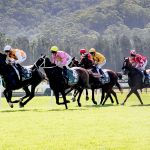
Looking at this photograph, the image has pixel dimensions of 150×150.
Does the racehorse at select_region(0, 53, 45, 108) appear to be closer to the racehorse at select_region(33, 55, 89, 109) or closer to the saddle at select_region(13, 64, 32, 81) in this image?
the saddle at select_region(13, 64, 32, 81)

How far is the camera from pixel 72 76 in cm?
2077

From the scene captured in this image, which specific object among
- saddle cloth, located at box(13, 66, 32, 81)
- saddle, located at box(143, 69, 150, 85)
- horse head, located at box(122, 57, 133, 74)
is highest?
saddle cloth, located at box(13, 66, 32, 81)

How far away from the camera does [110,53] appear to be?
14750cm

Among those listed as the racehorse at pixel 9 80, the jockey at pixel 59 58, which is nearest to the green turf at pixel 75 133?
the racehorse at pixel 9 80

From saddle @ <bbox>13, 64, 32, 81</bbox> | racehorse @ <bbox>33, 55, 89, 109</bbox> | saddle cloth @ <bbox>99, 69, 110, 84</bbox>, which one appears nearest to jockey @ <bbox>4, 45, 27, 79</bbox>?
saddle @ <bbox>13, 64, 32, 81</bbox>

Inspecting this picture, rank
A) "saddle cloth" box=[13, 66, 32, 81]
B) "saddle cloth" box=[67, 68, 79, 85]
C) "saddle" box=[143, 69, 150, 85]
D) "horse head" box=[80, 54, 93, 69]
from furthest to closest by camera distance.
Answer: "saddle" box=[143, 69, 150, 85] → "horse head" box=[80, 54, 93, 69] → "saddle cloth" box=[67, 68, 79, 85] → "saddle cloth" box=[13, 66, 32, 81]

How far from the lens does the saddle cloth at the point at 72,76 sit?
20.5 m

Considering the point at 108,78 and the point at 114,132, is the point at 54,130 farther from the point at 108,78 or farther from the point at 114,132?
the point at 108,78

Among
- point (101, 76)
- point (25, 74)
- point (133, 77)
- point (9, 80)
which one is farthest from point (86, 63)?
point (9, 80)

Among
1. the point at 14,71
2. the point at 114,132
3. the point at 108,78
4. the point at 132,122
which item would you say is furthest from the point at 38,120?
the point at 108,78

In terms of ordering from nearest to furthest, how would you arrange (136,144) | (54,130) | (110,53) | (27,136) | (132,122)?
(136,144) → (27,136) → (54,130) → (132,122) → (110,53)

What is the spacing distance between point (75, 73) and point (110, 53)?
4993 inches

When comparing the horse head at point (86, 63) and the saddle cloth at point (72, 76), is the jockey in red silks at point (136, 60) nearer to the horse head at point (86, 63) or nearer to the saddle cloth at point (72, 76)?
the horse head at point (86, 63)

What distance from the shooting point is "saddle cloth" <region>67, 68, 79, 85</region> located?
2052cm
